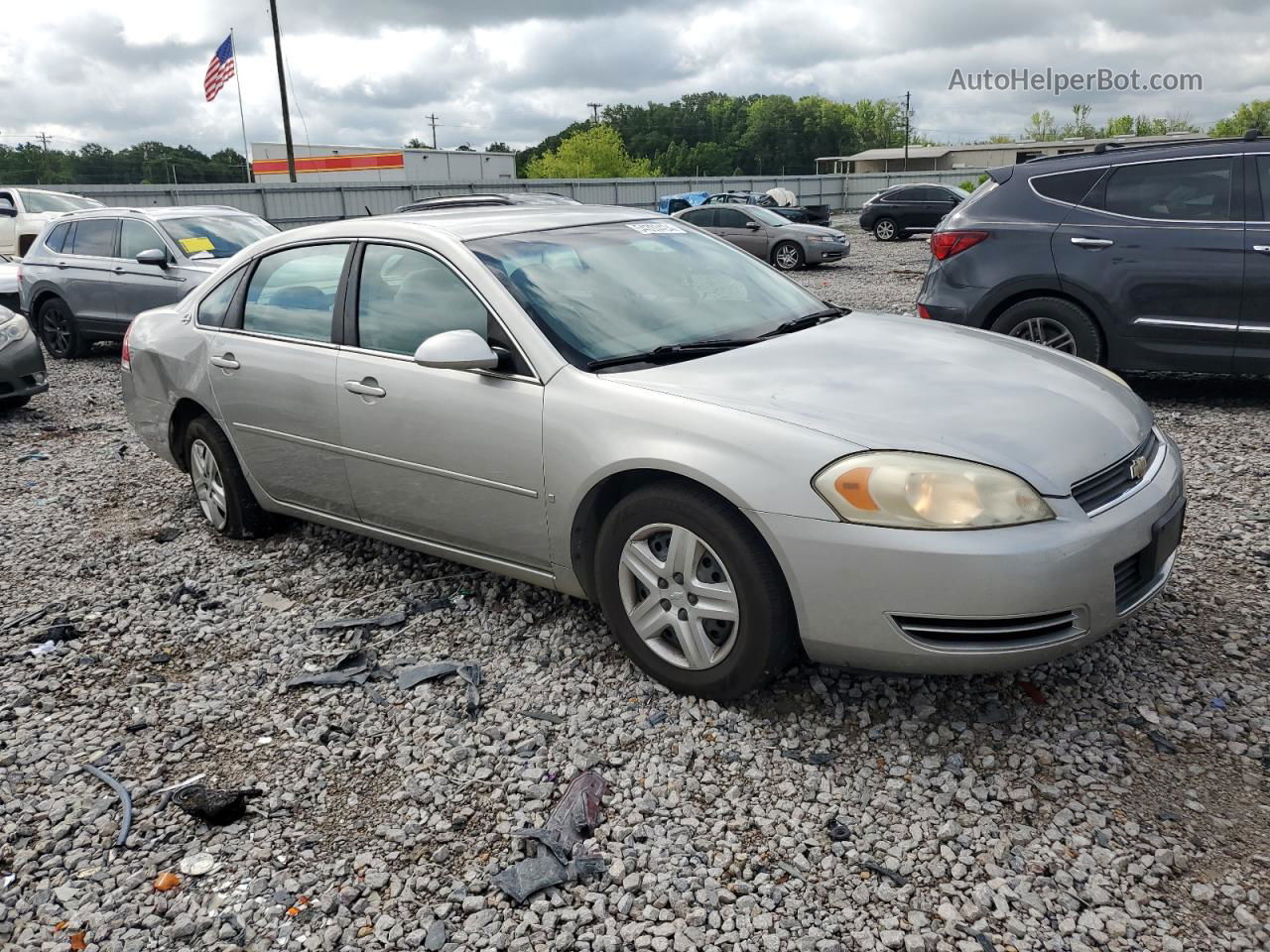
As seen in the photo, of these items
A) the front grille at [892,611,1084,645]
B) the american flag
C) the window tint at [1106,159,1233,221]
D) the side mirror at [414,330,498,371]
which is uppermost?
the american flag

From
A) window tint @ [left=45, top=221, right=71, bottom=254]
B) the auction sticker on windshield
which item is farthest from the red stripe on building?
the auction sticker on windshield

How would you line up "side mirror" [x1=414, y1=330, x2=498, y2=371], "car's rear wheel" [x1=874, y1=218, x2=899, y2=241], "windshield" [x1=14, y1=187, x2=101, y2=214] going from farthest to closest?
"car's rear wheel" [x1=874, y1=218, x2=899, y2=241] → "windshield" [x1=14, y1=187, x2=101, y2=214] → "side mirror" [x1=414, y1=330, x2=498, y2=371]

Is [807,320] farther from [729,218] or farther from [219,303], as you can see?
[729,218]

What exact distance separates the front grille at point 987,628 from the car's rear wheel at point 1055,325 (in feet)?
14.8

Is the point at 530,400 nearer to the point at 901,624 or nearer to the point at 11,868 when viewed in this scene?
the point at 901,624

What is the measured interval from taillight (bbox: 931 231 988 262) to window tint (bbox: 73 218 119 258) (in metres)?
8.84

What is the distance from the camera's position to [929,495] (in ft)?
9.41

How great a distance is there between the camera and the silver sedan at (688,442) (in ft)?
9.53

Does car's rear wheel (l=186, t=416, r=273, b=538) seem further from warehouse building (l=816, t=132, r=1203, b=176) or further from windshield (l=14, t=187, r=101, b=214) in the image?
warehouse building (l=816, t=132, r=1203, b=176)

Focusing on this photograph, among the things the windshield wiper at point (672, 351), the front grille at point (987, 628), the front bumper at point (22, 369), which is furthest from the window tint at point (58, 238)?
the front grille at point (987, 628)

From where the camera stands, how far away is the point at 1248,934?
2.34 meters

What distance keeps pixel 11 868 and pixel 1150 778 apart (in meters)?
3.24

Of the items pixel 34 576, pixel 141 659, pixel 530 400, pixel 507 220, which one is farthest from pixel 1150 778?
pixel 34 576

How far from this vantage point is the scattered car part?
2.96m
